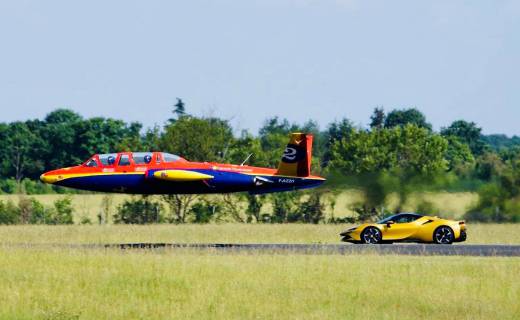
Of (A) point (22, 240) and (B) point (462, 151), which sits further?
(B) point (462, 151)

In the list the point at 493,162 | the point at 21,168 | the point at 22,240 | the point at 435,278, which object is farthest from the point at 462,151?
the point at 435,278

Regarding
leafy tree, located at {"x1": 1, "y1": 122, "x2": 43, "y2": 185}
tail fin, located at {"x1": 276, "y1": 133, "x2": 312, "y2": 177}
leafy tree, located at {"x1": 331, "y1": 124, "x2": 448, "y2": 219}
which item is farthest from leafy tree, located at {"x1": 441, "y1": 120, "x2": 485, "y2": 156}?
tail fin, located at {"x1": 276, "y1": 133, "x2": 312, "y2": 177}

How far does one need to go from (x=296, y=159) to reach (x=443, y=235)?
756cm

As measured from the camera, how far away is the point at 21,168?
395 feet

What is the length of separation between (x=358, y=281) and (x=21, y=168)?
96.3m

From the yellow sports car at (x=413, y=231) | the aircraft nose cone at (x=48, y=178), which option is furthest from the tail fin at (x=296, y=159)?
the aircraft nose cone at (x=48, y=178)

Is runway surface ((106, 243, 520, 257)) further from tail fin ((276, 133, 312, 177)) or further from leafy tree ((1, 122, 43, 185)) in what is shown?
leafy tree ((1, 122, 43, 185))

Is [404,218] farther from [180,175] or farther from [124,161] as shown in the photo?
[124,161]

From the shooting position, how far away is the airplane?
43.3 meters

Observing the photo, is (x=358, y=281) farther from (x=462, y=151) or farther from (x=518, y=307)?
(x=462, y=151)

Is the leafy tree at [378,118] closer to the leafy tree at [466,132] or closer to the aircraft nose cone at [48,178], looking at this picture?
the leafy tree at [466,132]

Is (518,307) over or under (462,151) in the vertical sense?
under

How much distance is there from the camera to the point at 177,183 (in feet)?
144

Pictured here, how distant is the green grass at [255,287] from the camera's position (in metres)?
25.1
